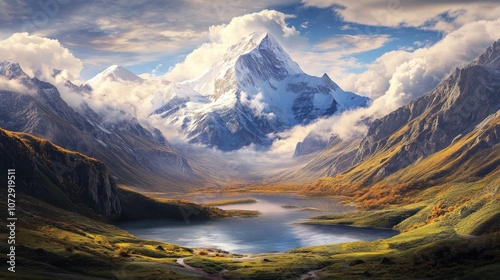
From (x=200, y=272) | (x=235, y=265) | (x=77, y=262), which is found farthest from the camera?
(x=235, y=265)

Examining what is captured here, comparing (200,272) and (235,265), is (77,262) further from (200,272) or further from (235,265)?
(235,265)

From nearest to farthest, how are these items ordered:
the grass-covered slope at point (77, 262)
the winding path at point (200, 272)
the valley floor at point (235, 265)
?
the grass-covered slope at point (77, 262), the valley floor at point (235, 265), the winding path at point (200, 272)

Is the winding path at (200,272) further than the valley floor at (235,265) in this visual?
Yes

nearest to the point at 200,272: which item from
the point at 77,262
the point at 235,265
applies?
the point at 235,265

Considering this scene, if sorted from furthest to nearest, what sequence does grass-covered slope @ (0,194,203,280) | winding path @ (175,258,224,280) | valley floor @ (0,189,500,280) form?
winding path @ (175,258,224,280) < valley floor @ (0,189,500,280) < grass-covered slope @ (0,194,203,280)

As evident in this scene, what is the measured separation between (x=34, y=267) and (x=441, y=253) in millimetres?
111525

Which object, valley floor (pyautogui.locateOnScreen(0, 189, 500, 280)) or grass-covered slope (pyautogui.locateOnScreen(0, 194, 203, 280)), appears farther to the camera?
valley floor (pyautogui.locateOnScreen(0, 189, 500, 280))

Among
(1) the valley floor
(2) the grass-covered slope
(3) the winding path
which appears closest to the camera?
(2) the grass-covered slope

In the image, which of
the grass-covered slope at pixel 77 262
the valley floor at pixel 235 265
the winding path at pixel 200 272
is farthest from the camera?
the winding path at pixel 200 272

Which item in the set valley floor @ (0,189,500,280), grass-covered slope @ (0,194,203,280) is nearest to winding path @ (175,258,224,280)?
valley floor @ (0,189,500,280)

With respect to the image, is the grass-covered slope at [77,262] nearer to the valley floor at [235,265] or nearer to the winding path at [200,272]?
the valley floor at [235,265]

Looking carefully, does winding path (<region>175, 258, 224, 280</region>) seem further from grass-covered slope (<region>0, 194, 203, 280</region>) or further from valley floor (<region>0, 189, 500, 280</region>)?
grass-covered slope (<region>0, 194, 203, 280</region>)

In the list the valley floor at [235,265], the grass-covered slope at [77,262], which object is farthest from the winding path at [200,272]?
the grass-covered slope at [77,262]

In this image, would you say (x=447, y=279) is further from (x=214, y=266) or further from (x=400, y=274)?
(x=214, y=266)
